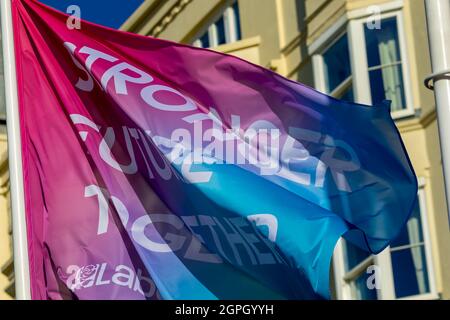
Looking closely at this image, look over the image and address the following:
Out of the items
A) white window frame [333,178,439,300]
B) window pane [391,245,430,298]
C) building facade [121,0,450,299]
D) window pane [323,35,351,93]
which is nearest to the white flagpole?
building facade [121,0,450,299]

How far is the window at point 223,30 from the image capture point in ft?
76.5

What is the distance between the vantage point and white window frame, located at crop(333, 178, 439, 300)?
18.8 m

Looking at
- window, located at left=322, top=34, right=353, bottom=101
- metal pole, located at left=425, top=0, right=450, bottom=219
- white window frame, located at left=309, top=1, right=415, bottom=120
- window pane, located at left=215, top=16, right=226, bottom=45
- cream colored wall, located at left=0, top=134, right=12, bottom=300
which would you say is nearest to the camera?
metal pole, located at left=425, top=0, right=450, bottom=219

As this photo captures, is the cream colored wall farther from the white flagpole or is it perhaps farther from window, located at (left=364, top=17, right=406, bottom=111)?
the white flagpole

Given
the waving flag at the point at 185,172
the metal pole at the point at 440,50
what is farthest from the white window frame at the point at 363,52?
the metal pole at the point at 440,50

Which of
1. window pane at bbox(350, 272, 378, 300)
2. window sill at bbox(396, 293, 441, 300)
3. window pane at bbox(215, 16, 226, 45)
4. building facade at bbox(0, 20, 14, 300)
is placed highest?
window pane at bbox(215, 16, 226, 45)

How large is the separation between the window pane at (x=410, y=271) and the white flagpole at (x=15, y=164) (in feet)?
20.3

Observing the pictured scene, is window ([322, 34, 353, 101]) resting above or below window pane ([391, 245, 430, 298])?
above

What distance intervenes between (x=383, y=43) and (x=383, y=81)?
0.44 meters

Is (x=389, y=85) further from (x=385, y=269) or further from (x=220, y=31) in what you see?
(x=220, y=31)

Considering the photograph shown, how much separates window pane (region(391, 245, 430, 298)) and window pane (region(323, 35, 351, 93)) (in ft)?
7.78

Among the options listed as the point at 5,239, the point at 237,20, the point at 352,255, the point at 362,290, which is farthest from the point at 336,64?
the point at 5,239

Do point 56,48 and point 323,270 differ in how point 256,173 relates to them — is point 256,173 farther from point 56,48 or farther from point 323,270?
point 56,48

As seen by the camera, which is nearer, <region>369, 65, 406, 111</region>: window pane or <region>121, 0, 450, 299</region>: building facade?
<region>121, 0, 450, 299</region>: building facade
